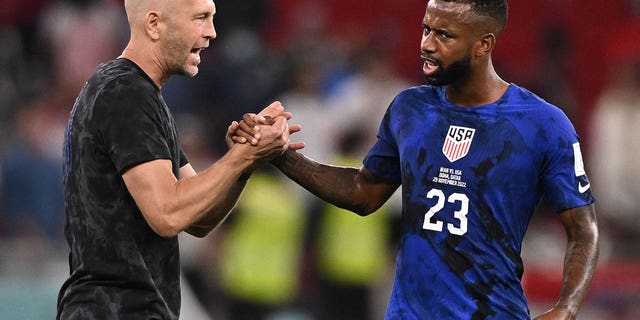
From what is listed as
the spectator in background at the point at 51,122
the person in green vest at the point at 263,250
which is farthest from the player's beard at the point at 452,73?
the spectator in background at the point at 51,122

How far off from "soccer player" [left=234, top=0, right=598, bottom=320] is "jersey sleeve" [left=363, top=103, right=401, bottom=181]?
0.17 meters

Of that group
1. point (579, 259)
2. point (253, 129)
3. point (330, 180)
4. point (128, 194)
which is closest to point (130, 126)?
point (128, 194)

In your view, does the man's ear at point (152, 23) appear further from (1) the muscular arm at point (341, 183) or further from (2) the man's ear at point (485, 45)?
(2) the man's ear at point (485, 45)

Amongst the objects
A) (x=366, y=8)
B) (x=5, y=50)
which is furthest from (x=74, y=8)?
(x=366, y=8)

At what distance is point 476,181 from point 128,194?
4.49 ft

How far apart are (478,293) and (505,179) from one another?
0.46 m

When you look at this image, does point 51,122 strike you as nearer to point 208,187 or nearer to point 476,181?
point 208,187

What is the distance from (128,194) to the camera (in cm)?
461

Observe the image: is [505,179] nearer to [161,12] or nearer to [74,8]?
[161,12]

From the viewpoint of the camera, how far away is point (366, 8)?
13.3 metres

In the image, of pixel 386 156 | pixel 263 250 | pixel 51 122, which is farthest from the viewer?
pixel 51 122

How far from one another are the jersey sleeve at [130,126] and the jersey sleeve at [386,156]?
1.04m

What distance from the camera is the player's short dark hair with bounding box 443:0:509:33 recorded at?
4910 mm

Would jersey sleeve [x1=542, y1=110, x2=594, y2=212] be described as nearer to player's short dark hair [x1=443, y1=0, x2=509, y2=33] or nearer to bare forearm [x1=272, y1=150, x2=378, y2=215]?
player's short dark hair [x1=443, y1=0, x2=509, y2=33]
